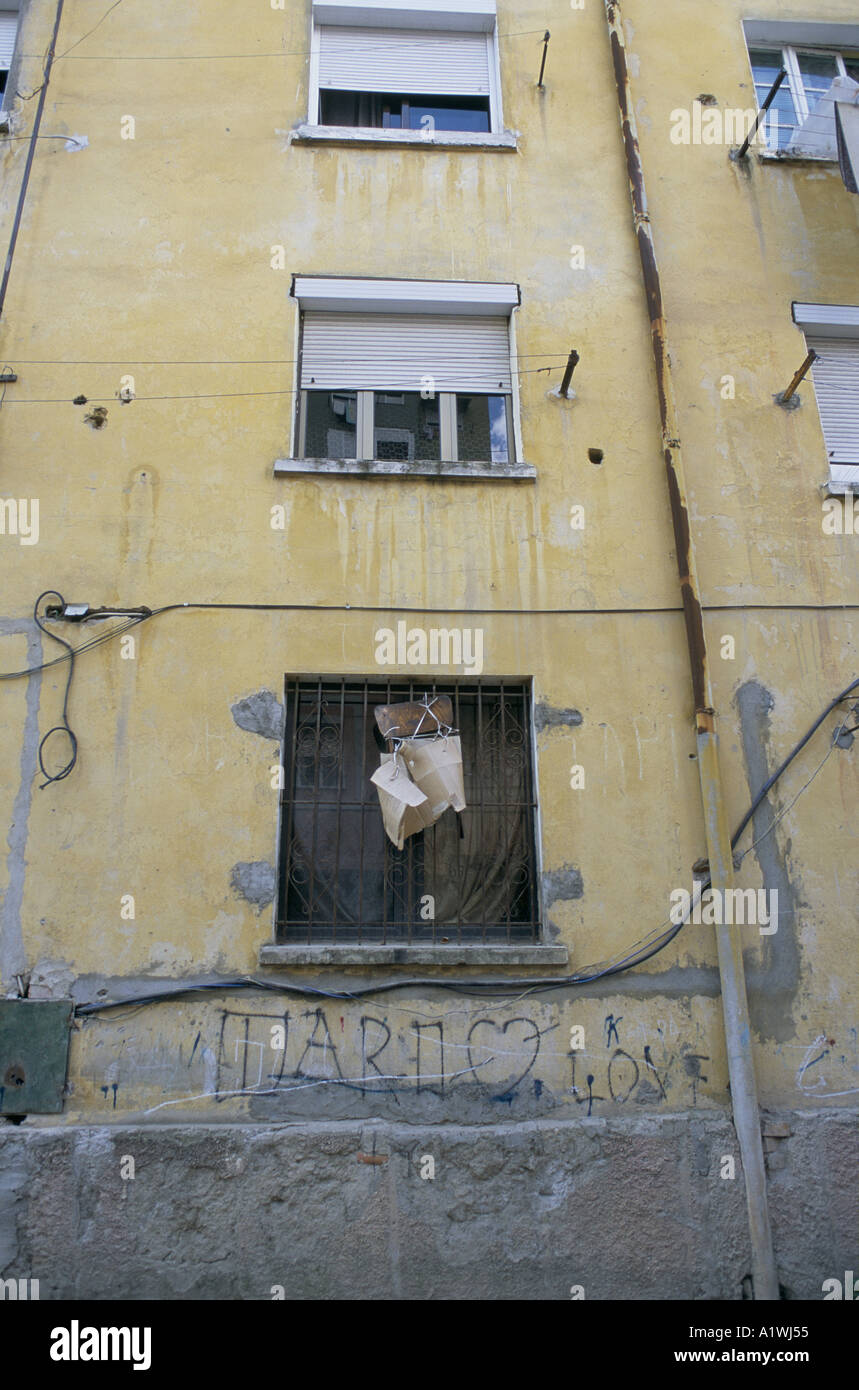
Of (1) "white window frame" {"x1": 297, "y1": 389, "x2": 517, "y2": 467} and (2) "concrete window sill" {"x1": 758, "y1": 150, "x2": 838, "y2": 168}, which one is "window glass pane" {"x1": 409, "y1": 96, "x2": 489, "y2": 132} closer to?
(2) "concrete window sill" {"x1": 758, "y1": 150, "x2": 838, "y2": 168}

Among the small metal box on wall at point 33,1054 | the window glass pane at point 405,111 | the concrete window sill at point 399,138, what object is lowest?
the small metal box on wall at point 33,1054

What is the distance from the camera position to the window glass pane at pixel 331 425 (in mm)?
6461

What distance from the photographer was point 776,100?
7637 millimetres

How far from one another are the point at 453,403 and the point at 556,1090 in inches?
182

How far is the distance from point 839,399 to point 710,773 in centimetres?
323

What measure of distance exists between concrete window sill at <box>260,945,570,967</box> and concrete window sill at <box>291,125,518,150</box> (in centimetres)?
596

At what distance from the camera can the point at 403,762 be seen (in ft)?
18.4

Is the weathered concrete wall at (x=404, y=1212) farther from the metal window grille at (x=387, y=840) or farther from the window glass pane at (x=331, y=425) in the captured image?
the window glass pane at (x=331, y=425)

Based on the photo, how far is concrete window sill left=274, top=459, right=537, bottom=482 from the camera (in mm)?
6105

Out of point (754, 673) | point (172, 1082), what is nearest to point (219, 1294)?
point (172, 1082)

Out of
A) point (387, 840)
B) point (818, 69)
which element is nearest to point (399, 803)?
point (387, 840)

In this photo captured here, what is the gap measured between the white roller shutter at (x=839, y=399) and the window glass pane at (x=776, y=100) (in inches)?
74.8

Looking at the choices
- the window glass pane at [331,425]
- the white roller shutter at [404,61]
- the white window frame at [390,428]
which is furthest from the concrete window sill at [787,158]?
the window glass pane at [331,425]

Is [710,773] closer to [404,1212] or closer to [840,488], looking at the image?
[840,488]
